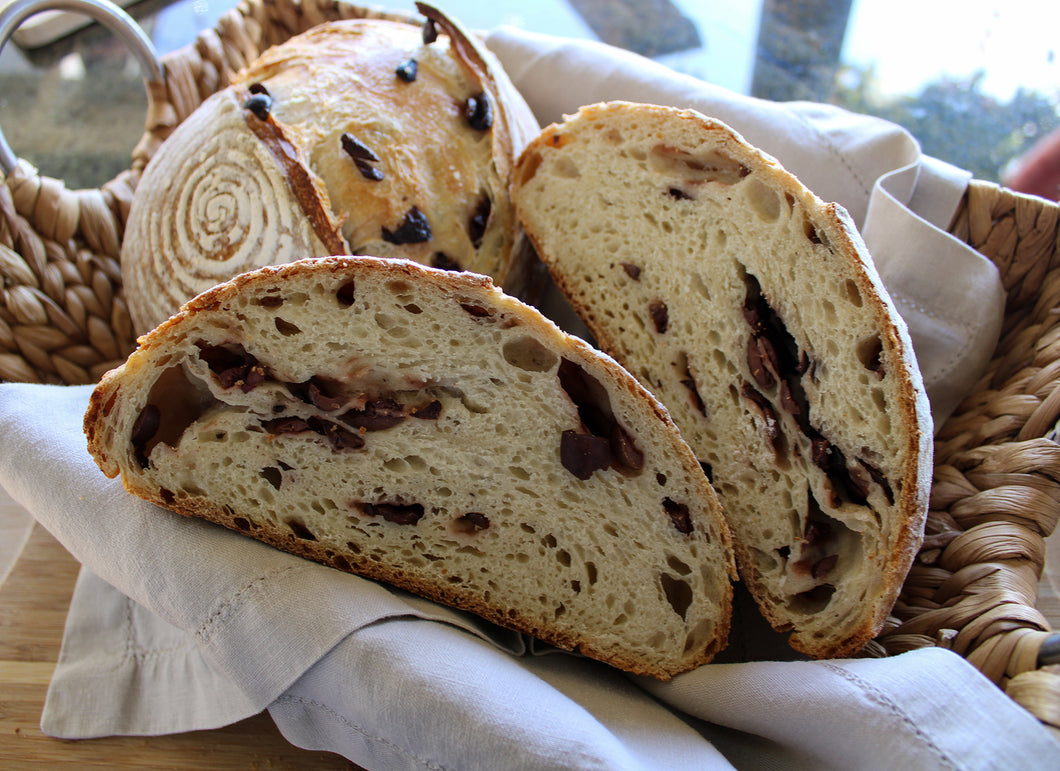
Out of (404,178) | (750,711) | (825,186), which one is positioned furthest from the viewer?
(825,186)

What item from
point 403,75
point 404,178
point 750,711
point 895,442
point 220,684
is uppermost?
point 403,75

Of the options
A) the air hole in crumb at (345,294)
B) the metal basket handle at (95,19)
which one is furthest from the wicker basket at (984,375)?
the air hole in crumb at (345,294)

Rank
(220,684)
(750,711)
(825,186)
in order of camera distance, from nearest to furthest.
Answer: (750,711) < (220,684) < (825,186)

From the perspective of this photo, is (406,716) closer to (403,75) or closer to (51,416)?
(51,416)

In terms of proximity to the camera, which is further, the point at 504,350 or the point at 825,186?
the point at 825,186

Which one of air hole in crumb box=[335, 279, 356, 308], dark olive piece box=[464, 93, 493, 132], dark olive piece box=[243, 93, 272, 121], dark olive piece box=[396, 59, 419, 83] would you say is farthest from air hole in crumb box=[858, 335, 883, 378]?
dark olive piece box=[243, 93, 272, 121]

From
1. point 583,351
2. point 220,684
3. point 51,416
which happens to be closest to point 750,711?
point 583,351

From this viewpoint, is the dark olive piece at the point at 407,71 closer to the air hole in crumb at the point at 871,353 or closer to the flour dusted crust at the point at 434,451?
the flour dusted crust at the point at 434,451
